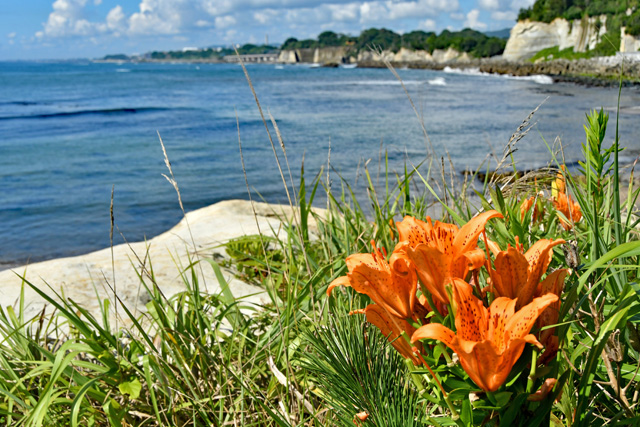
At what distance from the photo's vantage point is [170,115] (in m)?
27.0

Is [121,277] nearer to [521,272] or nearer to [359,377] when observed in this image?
[359,377]

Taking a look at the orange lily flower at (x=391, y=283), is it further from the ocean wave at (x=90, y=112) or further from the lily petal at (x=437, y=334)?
the ocean wave at (x=90, y=112)

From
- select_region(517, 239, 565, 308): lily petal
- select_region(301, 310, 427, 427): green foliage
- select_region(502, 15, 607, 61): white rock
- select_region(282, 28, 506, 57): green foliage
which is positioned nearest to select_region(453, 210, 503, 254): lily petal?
select_region(517, 239, 565, 308): lily petal

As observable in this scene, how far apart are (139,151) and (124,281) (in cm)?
1349

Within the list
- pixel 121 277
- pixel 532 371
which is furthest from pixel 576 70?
pixel 532 371

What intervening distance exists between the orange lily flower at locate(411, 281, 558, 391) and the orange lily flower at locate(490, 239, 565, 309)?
95mm

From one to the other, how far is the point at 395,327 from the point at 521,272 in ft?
0.90

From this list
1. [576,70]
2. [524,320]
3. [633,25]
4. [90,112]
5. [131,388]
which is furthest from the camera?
[576,70]

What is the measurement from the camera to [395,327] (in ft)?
3.48

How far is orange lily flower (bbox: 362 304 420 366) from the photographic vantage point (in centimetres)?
105

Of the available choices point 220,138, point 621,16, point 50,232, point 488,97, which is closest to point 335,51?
point 621,16

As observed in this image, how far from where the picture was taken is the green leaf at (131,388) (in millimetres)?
1845

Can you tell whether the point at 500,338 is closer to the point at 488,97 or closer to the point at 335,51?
the point at 488,97

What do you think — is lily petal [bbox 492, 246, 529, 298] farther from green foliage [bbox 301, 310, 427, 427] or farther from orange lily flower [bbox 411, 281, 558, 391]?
green foliage [bbox 301, 310, 427, 427]
